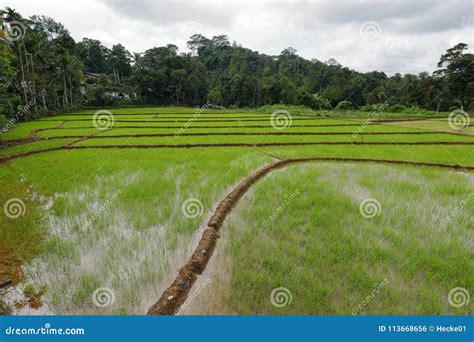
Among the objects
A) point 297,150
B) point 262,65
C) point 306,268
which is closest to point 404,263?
point 306,268

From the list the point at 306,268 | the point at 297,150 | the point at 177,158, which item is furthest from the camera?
the point at 297,150

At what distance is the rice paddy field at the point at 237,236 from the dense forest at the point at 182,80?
972cm

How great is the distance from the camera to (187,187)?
614cm

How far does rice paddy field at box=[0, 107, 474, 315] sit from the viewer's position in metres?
2.85

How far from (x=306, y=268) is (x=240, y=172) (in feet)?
13.3

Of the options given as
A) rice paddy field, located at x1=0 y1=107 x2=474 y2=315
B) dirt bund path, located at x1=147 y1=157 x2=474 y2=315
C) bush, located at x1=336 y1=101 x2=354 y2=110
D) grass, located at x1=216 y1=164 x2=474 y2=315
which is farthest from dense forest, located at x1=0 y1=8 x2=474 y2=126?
grass, located at x1=216 y1=164 x2=474 y2=315

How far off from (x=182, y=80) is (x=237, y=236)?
35502mm

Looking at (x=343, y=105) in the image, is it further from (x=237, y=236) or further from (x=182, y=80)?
(x=237, y=236)

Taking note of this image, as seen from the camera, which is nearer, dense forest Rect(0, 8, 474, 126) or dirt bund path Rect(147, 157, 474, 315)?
dirt bund path Rect(147, 157, 474, 315)

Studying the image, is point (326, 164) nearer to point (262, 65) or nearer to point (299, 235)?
point (299, 235)

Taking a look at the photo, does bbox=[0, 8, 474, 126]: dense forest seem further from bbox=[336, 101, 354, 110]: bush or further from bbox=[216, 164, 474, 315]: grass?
bbox=[216, 164, 474, 315]: grass

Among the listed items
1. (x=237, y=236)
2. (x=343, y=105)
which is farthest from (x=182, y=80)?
(x=237, y=236)

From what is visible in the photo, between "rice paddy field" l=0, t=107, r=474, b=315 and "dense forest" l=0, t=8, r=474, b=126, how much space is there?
972 centimetres

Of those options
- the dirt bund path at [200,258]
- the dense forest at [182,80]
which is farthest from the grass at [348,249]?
the dense forest at [182,80]
